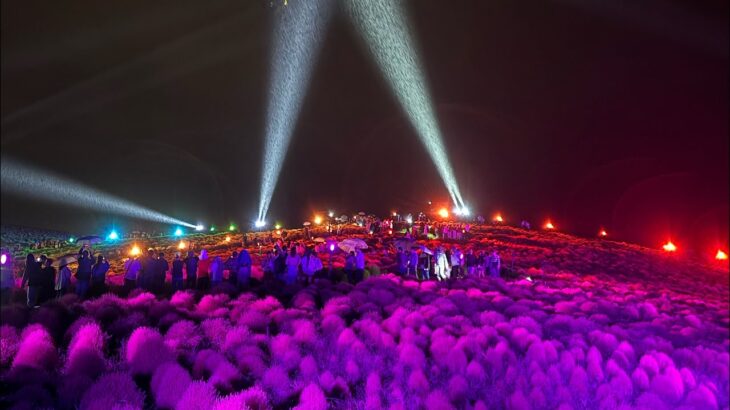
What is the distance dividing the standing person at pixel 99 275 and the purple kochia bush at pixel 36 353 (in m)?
3.63

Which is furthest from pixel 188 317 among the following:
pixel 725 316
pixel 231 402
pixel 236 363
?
pixel 725 316

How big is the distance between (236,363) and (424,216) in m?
9.24

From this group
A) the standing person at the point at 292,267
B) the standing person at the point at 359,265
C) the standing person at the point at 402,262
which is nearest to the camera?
the standing person at the point at 292,267

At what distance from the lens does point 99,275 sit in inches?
397

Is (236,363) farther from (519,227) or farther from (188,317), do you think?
(519,227)

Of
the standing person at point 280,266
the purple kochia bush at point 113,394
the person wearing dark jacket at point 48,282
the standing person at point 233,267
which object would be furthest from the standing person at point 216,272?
the purple kochia bush at point 113,394

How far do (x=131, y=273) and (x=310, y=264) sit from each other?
5008 mm

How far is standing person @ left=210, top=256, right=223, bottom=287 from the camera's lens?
462 inches

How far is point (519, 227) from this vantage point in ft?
51.9

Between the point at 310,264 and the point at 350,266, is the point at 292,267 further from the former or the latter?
the point at 350,266

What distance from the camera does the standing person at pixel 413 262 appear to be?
46.9 ft

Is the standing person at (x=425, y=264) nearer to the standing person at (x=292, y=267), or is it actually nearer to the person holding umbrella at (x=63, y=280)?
the standing person at (x=292, y=267)

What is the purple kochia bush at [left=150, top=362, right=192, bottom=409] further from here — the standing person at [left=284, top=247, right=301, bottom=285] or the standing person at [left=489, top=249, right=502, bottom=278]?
the standing person at [left=489, top=249, right=502, bottom=278]

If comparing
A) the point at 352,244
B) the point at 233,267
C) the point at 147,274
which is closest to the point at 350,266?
the point at 352,244
